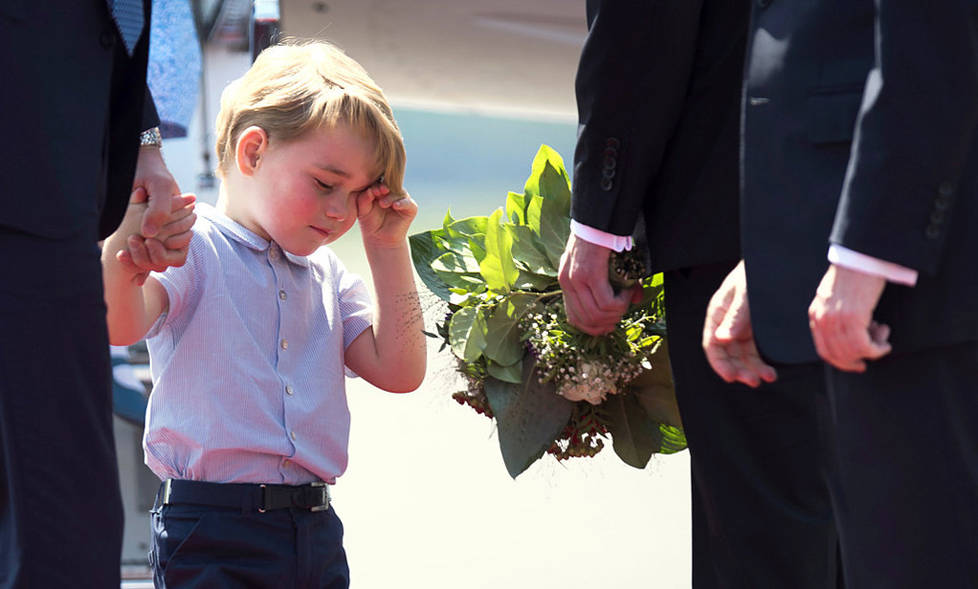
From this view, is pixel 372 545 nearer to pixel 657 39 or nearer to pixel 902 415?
pixel 657 39

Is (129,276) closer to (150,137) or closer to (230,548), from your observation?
(150,137)

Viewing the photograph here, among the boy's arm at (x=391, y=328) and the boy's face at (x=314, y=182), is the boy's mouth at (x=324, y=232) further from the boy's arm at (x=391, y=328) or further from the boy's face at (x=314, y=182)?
the boy's arm at (x=391, y=328)

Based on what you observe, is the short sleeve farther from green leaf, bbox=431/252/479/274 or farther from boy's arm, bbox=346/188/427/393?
green leaf, bbox=431/252/479/274

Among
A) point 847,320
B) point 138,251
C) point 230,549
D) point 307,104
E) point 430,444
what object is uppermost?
point 847,320

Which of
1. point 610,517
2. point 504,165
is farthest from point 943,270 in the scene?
point 504,165

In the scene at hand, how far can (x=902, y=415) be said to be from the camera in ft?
3.31

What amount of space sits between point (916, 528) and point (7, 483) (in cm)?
83

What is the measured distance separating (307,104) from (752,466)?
0.87 metres

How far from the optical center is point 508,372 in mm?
1700

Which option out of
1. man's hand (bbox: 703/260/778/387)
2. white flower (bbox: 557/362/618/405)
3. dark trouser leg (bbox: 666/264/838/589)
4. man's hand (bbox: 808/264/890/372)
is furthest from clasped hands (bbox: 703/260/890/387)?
white flower (bbox: 557/362/618/405)

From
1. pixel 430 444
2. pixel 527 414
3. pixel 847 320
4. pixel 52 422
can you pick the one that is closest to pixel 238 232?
pixel 527 414

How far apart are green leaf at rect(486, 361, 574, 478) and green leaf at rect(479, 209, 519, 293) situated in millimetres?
139

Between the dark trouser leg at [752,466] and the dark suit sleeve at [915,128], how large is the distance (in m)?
0.39

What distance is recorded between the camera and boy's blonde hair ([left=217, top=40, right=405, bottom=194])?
1721 millimetres
